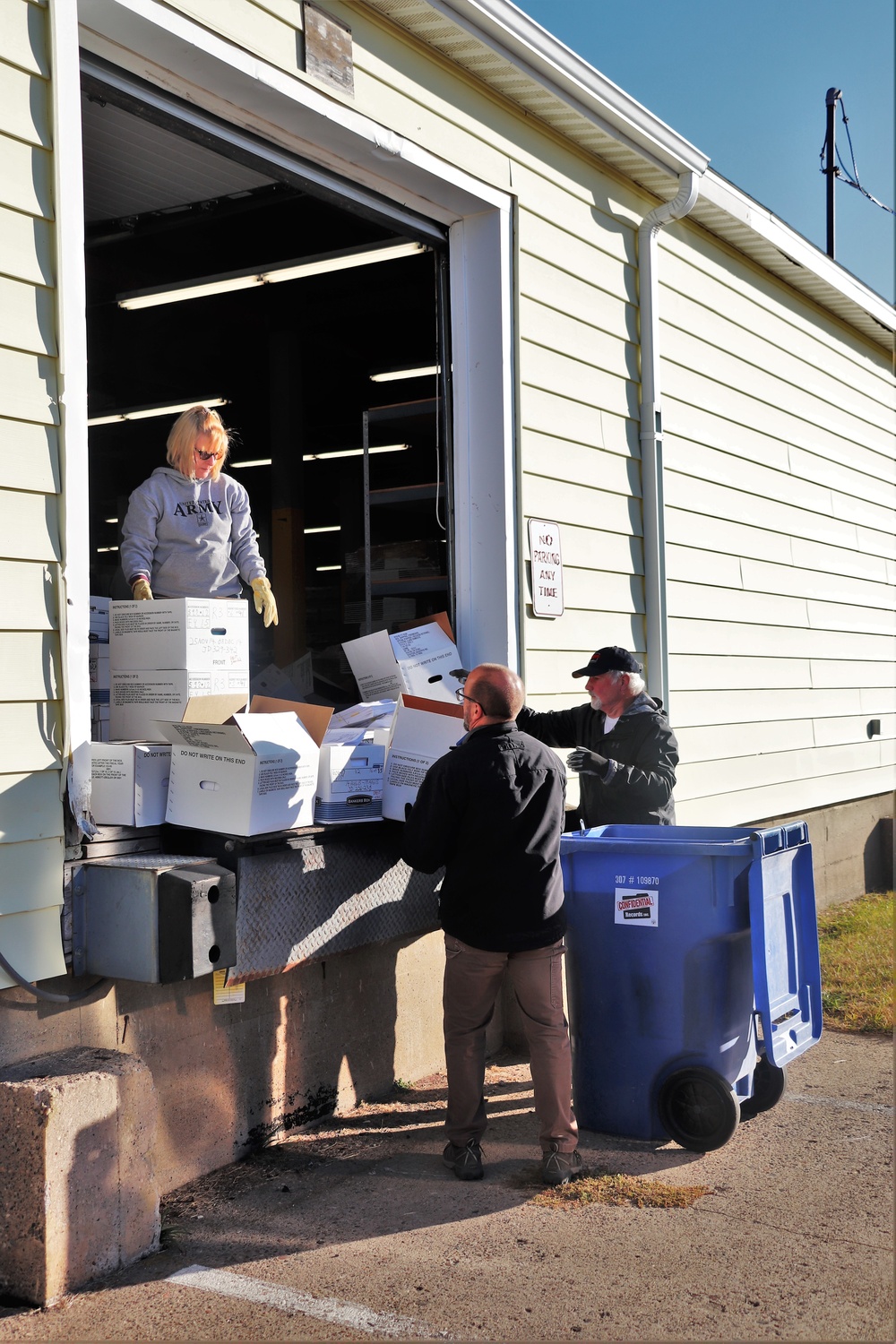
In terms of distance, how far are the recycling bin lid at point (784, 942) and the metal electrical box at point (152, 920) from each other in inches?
75.0

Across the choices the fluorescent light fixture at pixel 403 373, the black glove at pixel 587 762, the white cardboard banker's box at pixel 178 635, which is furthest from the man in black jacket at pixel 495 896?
the fluorescent light fixture at pixel 403 373

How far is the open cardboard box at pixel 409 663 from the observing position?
5453 mm

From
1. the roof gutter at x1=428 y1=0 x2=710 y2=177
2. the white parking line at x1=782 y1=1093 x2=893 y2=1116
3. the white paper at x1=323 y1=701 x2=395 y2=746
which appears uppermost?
the roof gutter at x1=428 y1=0 x2=710 y2=177

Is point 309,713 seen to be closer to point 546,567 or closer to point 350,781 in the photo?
point 350,781

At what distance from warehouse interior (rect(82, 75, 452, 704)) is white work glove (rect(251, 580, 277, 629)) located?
0.72m

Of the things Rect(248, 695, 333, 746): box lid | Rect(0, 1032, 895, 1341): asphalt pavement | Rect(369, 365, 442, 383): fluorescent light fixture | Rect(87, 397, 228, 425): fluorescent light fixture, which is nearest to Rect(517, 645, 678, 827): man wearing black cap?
Rect(248, 695, 333, 746): box lid

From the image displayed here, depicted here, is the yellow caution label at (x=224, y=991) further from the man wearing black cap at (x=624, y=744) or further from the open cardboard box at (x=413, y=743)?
the man wearing black cap at (x=624, y=744)

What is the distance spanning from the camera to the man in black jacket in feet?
14.0

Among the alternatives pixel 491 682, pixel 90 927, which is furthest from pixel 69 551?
pixel 491 682

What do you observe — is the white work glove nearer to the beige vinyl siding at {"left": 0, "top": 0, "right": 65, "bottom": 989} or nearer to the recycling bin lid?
the beige vinyl siding at {"left": 0, "top": 0, "right": 65, "bottom": 989}

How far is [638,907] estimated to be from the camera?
4500 millimetres

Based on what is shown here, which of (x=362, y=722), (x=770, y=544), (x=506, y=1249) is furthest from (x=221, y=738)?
(x=770, y=544)

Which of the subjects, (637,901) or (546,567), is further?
(546,567)

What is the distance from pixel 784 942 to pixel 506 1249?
164 cm
